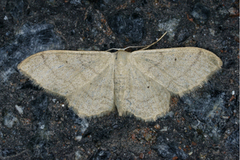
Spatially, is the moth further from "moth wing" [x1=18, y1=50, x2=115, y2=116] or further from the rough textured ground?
the rough textured ground

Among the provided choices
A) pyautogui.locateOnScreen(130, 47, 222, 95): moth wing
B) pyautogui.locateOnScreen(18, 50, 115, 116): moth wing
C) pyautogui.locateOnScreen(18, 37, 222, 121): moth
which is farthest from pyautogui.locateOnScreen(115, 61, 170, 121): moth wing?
pyautogui.locateOnScreen(18, 50, 115, 116): moth wing

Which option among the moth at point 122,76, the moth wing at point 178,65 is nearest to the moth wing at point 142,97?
the moth at point 122,76

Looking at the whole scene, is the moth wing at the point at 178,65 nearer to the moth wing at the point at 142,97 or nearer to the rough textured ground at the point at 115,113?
the moth wing at the point at 142,97

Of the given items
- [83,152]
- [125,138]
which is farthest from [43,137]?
[125,138]

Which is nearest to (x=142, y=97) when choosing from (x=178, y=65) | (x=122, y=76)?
(x=122, y=76)

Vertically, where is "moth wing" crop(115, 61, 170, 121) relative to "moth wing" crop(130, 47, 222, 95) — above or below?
below

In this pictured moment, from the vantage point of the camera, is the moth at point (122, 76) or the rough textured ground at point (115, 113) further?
the rough textured ground at point (115, 113)

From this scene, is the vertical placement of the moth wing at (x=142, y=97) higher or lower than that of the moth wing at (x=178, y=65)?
lower
